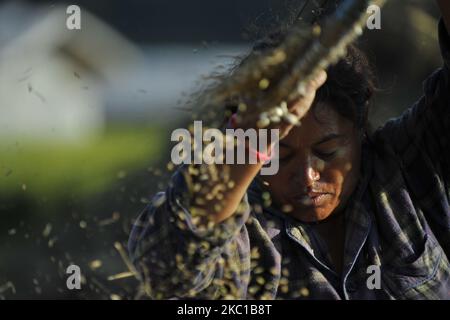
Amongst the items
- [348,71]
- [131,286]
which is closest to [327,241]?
[348,71]

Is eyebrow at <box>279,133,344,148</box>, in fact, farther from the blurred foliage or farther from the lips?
the blurred foliage

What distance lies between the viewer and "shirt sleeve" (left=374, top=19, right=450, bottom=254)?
5.96 feet

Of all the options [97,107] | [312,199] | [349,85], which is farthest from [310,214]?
[97,107]

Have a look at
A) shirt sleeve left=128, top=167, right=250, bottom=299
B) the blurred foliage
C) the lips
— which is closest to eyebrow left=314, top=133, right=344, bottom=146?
the lips

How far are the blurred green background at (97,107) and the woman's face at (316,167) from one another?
64 cm

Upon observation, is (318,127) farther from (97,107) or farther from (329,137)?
(97,107)

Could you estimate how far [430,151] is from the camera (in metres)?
1.85

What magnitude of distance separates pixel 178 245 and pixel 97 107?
13.1ft

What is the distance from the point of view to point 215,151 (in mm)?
1509

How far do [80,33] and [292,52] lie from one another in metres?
4.55

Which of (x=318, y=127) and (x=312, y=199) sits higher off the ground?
(x=318, y=127)

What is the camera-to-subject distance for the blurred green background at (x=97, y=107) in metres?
3.54

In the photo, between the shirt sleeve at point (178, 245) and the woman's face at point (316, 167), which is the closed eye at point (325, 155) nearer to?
the woman's face at point (316, 167)

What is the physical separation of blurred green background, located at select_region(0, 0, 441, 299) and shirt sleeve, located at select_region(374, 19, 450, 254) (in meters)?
0.62
